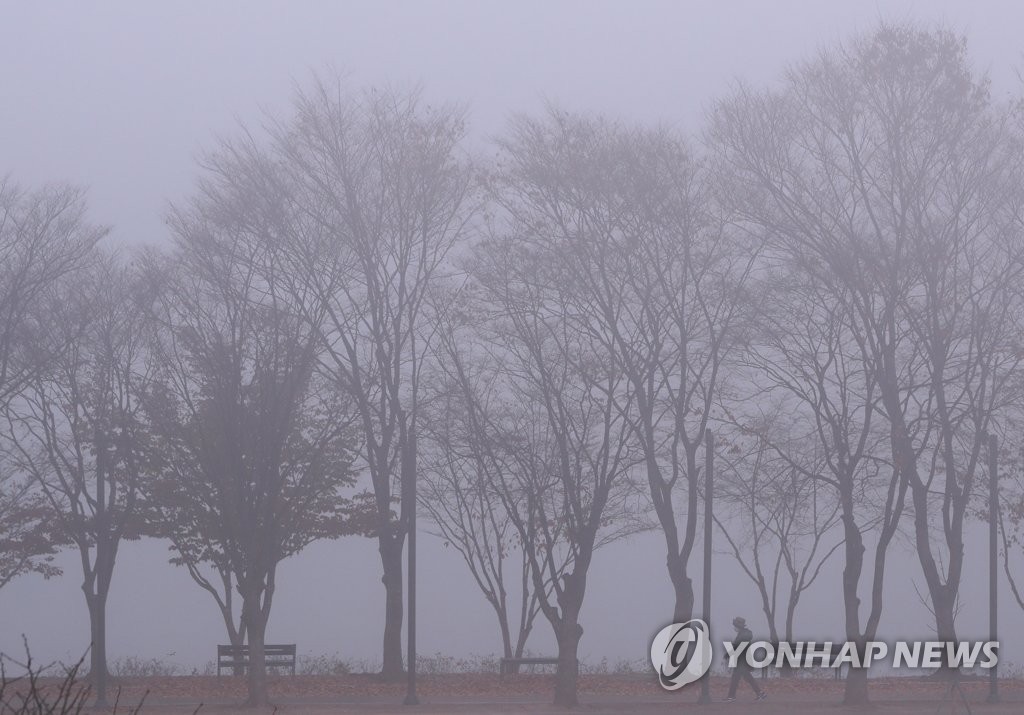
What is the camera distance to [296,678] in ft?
92.0

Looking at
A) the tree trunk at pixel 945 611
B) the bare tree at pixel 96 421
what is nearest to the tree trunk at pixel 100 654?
the bare tree at pixel 96 421

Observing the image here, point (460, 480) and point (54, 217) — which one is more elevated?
point (54, 217)

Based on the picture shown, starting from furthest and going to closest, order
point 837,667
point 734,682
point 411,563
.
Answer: point 837,667, point 411,563, point 734,682

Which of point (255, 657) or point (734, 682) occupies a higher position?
point (255, 657)

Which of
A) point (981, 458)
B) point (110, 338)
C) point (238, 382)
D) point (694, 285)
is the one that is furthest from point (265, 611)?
point (981, 458)

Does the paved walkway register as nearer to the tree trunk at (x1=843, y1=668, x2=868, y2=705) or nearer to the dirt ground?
the dirt ground

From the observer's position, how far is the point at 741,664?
22.3m

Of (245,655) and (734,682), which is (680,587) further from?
(245,655)

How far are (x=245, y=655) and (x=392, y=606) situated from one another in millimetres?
5724

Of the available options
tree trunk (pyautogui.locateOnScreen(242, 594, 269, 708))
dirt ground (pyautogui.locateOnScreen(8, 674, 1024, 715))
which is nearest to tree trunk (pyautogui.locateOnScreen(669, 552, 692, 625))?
dirt ground (pyautogui.locateOnScreen(8, 674, 1024, 715))

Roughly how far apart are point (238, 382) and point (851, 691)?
1137 centimetres

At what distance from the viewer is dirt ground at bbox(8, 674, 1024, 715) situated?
20.2 metres

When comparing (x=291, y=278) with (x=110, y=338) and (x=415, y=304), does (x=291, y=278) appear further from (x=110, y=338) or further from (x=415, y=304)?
(x=110, y=338)

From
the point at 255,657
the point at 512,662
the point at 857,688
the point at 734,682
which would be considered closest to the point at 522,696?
the point at 734,682
